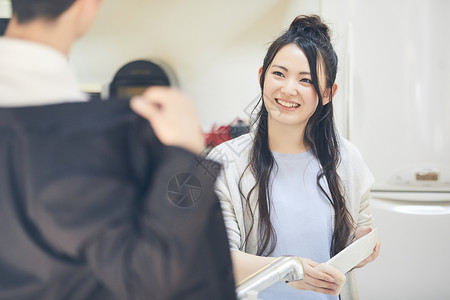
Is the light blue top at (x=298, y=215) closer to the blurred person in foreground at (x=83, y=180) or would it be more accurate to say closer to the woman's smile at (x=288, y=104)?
the woman's smile at (x=288, y=104)

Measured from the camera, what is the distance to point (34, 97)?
13.9 inches

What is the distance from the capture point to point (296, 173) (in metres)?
0.87

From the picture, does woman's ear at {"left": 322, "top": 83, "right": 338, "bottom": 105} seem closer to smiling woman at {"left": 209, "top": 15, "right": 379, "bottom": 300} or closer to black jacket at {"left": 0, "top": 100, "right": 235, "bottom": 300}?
smiling woman at {"left": 209, "top": 15, "right": 379, "bottom": 300}

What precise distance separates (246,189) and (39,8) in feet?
1.82

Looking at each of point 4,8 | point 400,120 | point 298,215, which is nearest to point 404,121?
point 400,120

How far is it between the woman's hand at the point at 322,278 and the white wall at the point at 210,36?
2.30 ft

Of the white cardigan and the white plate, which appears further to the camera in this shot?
the white cardigan

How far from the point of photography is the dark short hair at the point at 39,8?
0.34 metres

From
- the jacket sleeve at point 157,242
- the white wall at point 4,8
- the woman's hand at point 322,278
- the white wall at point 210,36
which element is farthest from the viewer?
the white wall at point 210,36

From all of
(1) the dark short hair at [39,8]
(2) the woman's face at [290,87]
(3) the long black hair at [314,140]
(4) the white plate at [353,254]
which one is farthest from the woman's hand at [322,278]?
(1) the dark short hair at [39,8]

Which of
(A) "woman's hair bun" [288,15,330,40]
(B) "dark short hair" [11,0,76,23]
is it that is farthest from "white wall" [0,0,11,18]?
(A) "woman's hair bun" [288,15,330,40]

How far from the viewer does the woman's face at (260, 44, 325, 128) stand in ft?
2.58

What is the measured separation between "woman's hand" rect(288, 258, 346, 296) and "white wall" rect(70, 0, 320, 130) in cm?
70

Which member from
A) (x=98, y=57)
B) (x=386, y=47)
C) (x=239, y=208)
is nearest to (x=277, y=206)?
(x=239, y=208)
